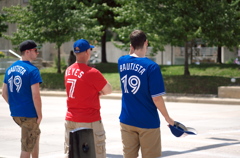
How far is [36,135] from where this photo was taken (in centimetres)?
707

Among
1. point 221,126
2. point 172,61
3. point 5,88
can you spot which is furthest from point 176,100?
point 172,61

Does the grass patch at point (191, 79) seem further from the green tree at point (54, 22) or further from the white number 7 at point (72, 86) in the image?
the white number 7 at point (72, 86)

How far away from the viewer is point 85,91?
243 inches

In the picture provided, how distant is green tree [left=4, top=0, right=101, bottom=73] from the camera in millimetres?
29625

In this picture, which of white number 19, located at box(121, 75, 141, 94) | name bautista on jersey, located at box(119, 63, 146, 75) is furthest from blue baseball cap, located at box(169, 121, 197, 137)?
name bautista on jersey, located at box(119, 63, 146, 75)

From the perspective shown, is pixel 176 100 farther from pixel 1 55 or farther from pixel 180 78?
pixel 1 55

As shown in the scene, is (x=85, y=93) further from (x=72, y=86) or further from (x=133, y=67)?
(x=133, y=67)

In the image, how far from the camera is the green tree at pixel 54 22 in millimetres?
29625

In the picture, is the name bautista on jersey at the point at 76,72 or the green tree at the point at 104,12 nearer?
the name bautista on jersey at the point at 76,72

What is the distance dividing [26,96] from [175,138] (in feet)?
17.4

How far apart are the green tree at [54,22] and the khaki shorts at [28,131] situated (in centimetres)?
2234

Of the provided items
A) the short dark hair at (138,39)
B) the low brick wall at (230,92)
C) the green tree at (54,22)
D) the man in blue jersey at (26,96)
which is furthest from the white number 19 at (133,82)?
the green tree at (54,22)

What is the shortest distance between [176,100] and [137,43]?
16217 mm

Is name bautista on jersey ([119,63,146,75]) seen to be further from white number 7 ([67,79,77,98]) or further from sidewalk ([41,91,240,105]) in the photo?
sidewalk ([41,91,240,105])
